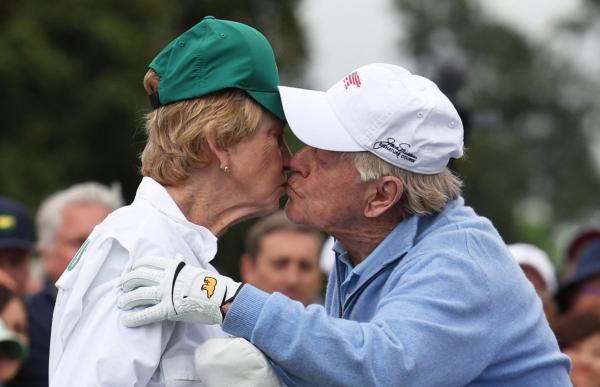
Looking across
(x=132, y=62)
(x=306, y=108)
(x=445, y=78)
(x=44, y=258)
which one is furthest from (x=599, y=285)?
(x=132, y=62)

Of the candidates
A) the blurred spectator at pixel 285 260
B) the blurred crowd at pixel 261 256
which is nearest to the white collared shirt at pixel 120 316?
the blurred crowd at pixel 261 256

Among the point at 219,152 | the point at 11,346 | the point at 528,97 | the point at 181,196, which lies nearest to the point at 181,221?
the point at 181,196

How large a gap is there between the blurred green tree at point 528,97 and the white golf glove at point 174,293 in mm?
57855

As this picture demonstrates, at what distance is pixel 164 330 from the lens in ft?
11.5

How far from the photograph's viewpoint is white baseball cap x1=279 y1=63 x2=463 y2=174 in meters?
3.72

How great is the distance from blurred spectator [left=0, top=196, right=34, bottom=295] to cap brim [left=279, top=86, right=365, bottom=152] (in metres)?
3.93

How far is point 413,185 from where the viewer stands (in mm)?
3766

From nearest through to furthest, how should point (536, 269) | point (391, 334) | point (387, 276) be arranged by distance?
point (391, 334) < point (387, 276) < point (536, 269)

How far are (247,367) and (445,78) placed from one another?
17.3 ft

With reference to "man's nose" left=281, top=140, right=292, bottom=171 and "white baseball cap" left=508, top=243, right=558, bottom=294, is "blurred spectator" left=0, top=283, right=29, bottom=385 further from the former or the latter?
"white baseball cap" left=508, top=243, right=558, bottom=294

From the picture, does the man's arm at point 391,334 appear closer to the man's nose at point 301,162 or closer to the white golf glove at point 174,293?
the white golf glove at point 174,293

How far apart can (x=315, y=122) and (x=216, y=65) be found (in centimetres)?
36

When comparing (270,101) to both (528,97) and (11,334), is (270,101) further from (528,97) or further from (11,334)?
(528,97)

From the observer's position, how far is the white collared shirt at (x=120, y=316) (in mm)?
3414
